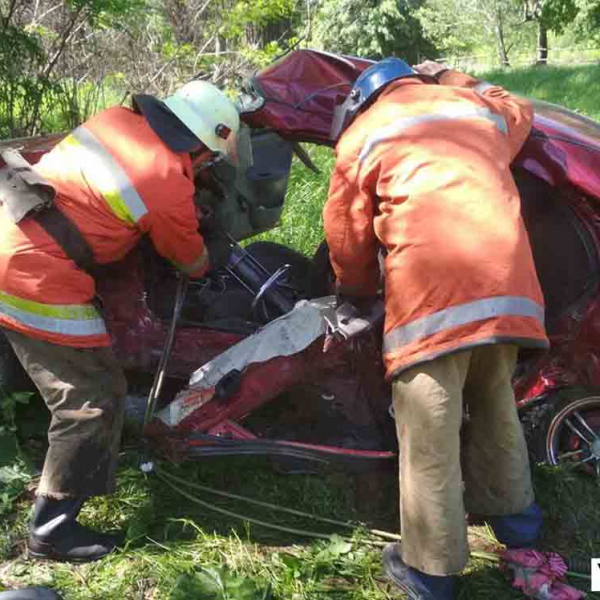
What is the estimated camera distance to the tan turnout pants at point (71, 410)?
106 inches

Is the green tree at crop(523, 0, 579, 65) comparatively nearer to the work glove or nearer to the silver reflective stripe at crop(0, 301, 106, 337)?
the work glove

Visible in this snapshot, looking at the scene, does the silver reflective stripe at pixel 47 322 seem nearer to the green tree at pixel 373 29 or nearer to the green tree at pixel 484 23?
the green tree at pixel 373 29

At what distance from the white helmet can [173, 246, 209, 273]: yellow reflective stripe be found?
15.8 inches

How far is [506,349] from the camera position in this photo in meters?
2.38

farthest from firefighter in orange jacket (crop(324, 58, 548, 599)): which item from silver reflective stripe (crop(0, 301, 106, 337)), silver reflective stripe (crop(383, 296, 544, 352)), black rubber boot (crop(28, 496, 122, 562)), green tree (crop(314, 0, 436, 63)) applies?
green tree (crop(314, 0, 436, 63))

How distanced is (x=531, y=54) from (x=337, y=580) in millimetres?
49998

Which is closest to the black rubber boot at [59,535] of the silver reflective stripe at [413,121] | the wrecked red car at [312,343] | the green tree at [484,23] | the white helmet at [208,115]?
the wrecked red car at [312,343]

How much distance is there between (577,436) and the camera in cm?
299

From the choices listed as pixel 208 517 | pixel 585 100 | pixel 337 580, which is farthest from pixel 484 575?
pixel 585 100

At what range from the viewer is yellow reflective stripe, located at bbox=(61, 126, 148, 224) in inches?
102

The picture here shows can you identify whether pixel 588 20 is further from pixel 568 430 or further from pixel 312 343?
pixel 312 343

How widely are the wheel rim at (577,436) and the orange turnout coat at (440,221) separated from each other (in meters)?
0.80

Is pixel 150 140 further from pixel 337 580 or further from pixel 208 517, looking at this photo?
pixel 337 580

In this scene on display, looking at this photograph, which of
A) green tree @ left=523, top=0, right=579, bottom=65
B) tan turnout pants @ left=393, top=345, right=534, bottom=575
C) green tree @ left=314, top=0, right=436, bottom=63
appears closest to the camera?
tan turnout pants @ left=393, top=345, right=534, bottom=575
